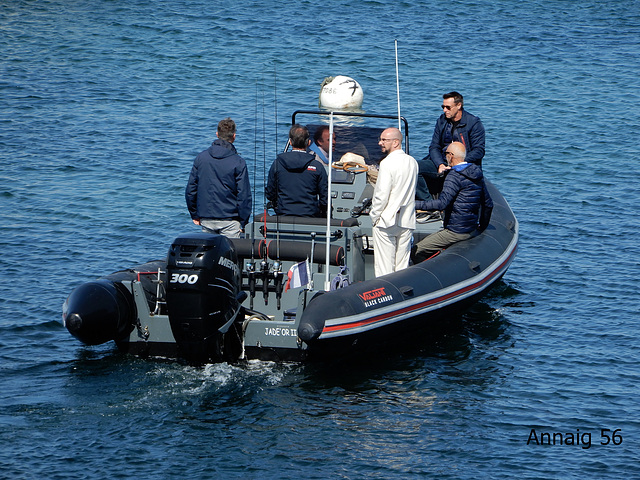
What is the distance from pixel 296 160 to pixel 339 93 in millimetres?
9513

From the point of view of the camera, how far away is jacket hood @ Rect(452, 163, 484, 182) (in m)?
8.40

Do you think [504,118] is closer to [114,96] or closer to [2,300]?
[114,96]

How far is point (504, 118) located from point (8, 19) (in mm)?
12496

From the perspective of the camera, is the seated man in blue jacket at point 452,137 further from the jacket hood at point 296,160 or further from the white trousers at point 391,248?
the jacket hood at point 296,160

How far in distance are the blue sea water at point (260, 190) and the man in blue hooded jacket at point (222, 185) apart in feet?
1.72

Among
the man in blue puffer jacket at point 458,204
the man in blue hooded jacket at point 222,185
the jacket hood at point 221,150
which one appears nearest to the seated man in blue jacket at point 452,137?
the man in blue puffer jacket at point 458,204

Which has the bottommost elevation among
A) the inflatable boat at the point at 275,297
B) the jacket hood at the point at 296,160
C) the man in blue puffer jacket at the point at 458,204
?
the inflatable boat at the point at 275,297

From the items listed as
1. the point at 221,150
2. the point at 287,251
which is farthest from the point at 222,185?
the point at 287,251

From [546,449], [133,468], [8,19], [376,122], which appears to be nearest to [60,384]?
[133,468]

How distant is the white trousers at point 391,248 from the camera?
26.8 feet

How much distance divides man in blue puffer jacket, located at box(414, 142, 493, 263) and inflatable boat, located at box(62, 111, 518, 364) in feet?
0.55

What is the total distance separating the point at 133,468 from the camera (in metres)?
6.02

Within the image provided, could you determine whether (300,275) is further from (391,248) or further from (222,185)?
(222,185)

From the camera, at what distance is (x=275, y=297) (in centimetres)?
808
